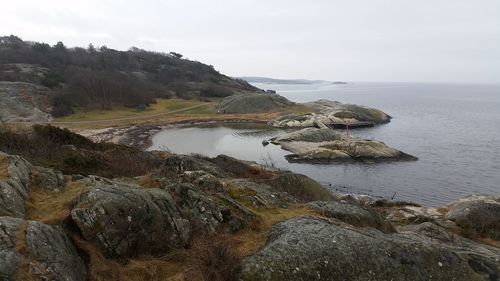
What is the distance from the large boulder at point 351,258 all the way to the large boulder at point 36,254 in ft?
11.3

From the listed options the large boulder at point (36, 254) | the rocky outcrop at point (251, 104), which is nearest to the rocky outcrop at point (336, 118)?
the rocky outcrop at point (251, 104)

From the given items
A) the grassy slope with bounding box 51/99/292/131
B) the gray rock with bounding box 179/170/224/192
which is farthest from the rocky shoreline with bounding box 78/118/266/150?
the gray rock with bounding box 179/170/224/192

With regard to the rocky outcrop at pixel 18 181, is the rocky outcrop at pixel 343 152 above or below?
below

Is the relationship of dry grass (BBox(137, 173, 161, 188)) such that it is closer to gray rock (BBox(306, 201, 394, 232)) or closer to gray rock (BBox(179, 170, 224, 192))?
gray rock (BBox(179, 170, 224, 192))

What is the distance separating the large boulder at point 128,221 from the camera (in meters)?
8.73

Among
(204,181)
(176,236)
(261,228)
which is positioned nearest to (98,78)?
(204,181)

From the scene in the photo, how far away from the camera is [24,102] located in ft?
233

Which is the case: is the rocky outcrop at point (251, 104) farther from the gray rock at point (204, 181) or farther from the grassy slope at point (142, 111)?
the gray rock at point (204, 181)

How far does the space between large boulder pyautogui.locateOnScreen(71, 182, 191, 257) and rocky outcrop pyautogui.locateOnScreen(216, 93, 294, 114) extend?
3160 inches

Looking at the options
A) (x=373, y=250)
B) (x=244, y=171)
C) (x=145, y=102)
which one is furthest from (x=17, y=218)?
(x=145, y=102)

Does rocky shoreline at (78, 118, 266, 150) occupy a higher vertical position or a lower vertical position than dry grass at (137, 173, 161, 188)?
lower

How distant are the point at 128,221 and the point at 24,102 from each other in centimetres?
7262

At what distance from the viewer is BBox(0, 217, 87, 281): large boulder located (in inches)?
271

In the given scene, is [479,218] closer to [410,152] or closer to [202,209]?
[202,209]
